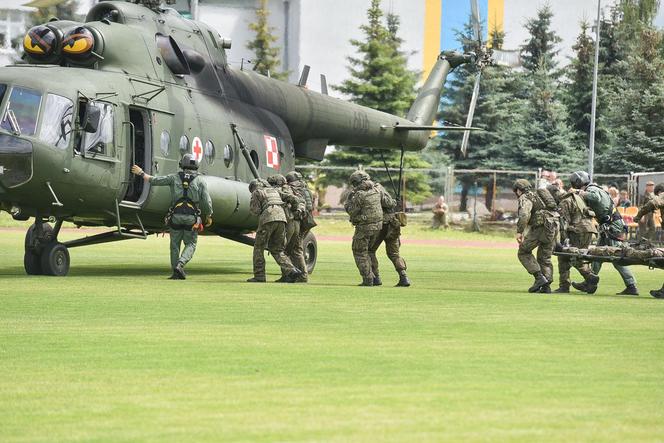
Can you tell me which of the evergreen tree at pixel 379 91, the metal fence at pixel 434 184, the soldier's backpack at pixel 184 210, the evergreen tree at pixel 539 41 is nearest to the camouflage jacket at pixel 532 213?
the soldier's backpack at pixel 184 210

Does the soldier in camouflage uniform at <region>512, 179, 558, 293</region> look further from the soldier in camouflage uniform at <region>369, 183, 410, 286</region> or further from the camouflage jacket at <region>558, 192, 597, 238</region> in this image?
the soldier in camouflage uniform at <region>369, 183, 410, 286</region>

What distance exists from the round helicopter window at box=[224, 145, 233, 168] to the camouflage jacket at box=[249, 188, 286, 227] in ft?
8.13

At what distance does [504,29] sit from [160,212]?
50569 mm

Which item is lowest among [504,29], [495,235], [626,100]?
[495,235]

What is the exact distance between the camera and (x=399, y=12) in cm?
6744

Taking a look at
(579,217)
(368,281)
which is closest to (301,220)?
(368,281)

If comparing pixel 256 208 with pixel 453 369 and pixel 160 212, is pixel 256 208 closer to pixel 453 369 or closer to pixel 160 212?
pixel 160 212

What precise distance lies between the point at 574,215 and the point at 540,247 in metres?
0.75

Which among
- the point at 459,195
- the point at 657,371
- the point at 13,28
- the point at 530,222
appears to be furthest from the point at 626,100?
the point at 657,371

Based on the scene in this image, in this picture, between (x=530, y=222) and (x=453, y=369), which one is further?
(x=530, y=222)

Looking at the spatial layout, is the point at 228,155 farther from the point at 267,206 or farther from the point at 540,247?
the point at 540,247

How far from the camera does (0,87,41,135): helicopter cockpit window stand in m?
18.3

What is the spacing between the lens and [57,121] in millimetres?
18734

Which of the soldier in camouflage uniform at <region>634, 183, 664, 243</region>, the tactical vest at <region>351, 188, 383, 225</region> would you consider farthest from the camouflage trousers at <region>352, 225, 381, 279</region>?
the soldier in camouflage uniform at <region>634, 183, 664, 243</region>
